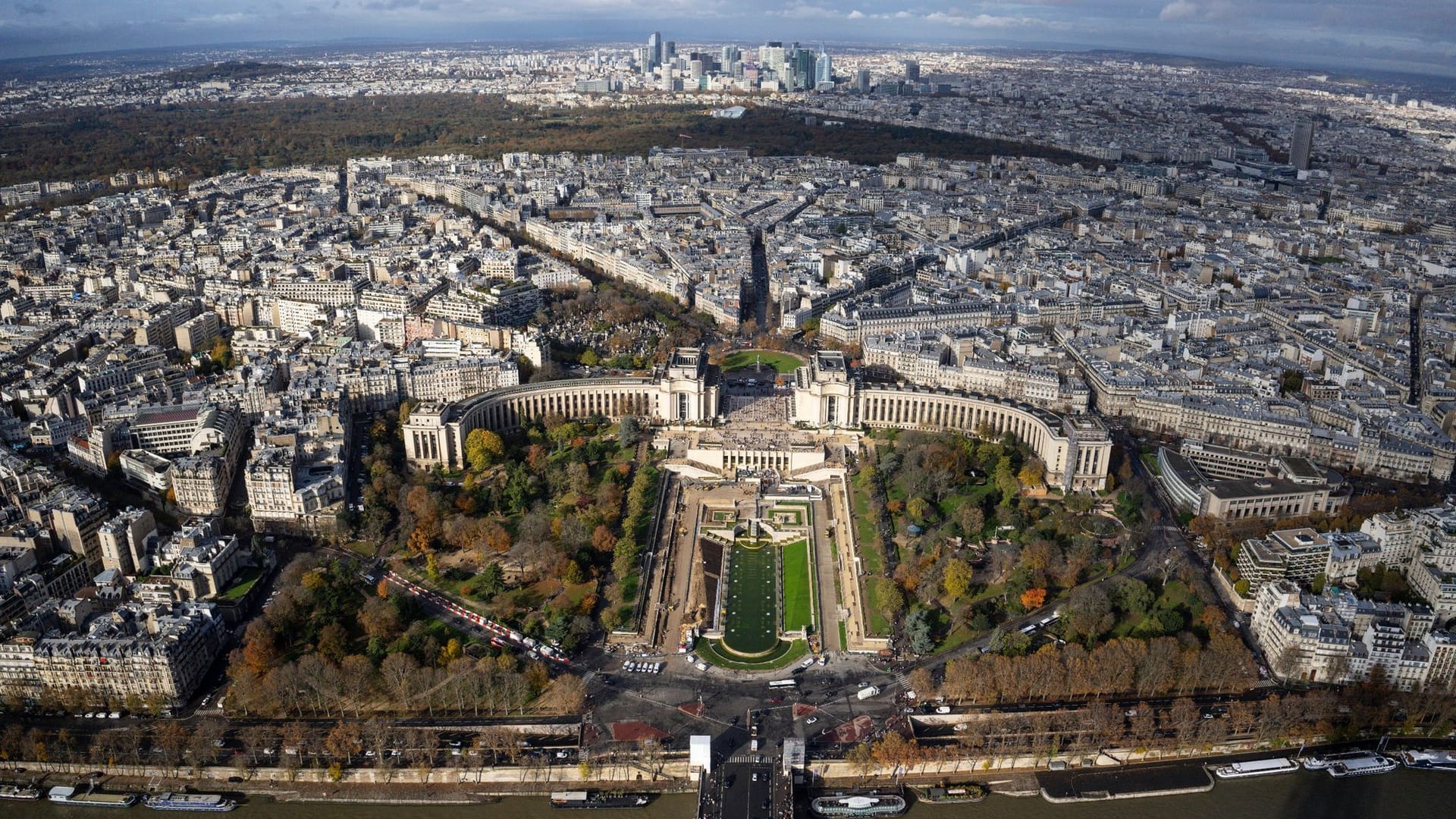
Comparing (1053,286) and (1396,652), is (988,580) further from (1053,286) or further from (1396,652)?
(1053,286)

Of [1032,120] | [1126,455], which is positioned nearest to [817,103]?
[1032,120]

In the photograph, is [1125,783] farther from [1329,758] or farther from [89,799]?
[89,799]

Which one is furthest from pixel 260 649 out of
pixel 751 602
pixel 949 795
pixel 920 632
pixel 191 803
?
pixel 949 795

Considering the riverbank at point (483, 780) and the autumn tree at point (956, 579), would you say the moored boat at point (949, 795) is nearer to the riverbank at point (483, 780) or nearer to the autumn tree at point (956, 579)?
the riverbank at point (483, 780)

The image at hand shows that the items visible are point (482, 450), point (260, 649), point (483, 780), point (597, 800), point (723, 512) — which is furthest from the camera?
point (482, 450)

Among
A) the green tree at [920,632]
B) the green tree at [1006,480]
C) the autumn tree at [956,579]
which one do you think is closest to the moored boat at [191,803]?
the green tree at [920,632]
